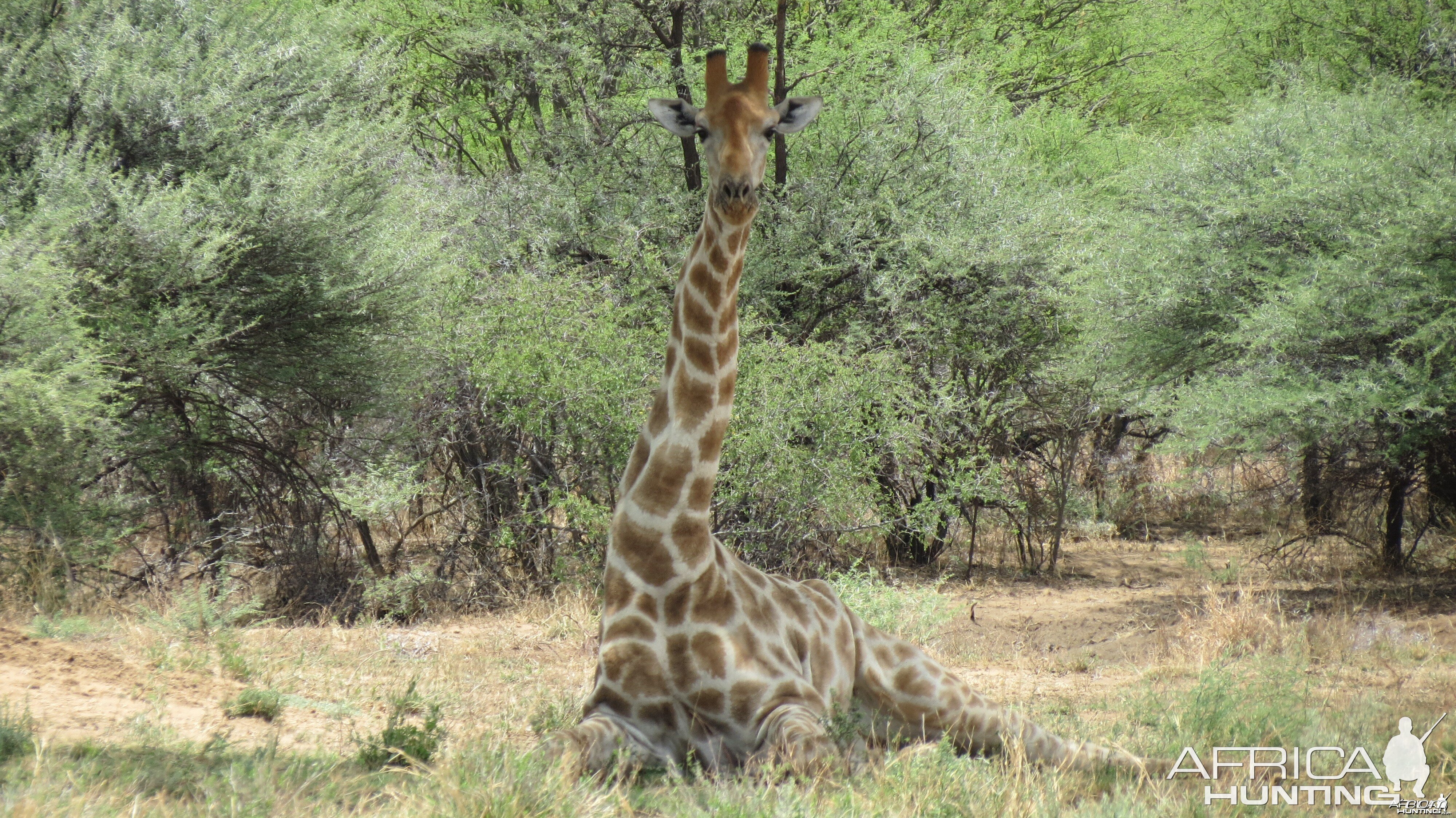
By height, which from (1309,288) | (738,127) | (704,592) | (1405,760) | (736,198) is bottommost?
(1405,760)

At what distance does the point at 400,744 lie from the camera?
4473mm

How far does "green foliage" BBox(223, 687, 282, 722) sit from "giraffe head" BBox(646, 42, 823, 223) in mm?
3143

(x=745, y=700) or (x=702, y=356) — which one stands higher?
(x=702, y=356)

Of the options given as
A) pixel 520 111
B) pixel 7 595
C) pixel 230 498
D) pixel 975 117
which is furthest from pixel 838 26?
pixel 7 595

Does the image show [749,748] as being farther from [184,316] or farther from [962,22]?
[962,22]

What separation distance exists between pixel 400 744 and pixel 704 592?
1.37 metres

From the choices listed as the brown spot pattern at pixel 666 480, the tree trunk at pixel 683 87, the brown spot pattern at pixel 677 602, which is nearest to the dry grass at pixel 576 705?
the brown spot pattern at pixel 677 602

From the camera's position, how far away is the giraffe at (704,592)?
4.32m

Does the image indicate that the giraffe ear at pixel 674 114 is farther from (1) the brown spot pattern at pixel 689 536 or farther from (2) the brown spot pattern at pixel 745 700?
(2) the brown spot pattern at pixel 745 700

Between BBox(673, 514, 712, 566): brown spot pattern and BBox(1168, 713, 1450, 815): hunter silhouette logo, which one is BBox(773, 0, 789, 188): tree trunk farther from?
BBox(1168, 713, 1450, 815): hunter silhouette logo

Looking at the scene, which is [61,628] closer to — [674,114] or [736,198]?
[674,114]

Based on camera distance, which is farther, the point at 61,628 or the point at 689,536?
the point at 61,628

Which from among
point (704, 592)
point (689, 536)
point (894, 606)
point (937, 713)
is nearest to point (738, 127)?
point (689, 536)

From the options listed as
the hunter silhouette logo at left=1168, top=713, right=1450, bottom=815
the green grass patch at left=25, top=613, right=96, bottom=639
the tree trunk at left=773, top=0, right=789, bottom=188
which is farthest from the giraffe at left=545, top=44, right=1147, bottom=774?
the tree trunk at left=773, top=0, right=789, bottom=188
